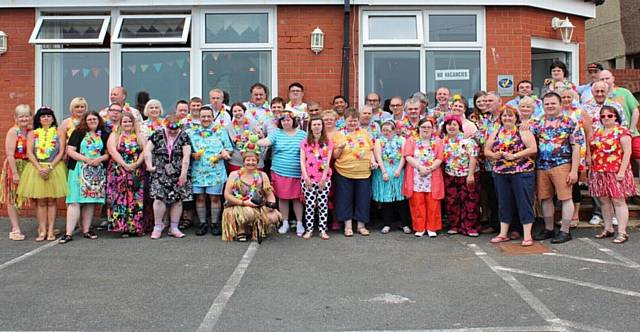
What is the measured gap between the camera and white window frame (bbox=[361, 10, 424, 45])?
9.57 meters

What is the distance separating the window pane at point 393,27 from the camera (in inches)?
381

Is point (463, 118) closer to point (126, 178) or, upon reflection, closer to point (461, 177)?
point (461, 177)

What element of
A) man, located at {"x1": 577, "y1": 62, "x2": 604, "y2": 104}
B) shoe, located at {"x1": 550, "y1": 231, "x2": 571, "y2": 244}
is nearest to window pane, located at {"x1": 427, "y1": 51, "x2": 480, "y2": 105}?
man, located at {"x1": 577, "y1": 62, "x2": 604, "y2": 104}

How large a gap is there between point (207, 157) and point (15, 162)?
234cm

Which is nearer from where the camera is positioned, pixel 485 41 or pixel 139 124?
pixel 139 124

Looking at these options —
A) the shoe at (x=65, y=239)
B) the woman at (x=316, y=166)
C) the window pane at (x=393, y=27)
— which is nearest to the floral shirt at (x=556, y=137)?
the woman at (x=316, y=166)

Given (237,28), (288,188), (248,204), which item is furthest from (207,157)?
(237,28)

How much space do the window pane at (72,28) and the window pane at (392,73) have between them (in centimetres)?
419

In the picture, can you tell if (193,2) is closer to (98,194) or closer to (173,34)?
(173,34)

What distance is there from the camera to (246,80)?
32.0 feet

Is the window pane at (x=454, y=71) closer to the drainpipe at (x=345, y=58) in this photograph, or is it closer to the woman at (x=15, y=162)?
the drainpipe at (x=345, y=58)

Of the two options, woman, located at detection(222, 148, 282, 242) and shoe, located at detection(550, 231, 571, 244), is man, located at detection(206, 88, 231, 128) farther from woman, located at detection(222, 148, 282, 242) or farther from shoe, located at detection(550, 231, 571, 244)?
shoe, located at detection(550, 231, 571, 244)

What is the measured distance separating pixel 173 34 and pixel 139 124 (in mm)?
2277

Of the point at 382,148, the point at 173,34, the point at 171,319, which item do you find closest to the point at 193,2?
the point at 173,34
